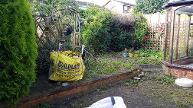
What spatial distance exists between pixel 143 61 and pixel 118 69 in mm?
2375

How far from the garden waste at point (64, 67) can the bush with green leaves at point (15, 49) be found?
186 cm

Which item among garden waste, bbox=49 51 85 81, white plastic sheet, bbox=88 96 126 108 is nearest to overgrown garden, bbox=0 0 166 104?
garden waste, bbox=49 51 85 81

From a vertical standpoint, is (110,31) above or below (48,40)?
above

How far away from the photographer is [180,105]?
20.0 ft

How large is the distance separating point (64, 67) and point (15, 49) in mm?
2280

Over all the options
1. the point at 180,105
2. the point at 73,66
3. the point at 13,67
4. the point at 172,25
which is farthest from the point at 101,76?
the point at 13,67

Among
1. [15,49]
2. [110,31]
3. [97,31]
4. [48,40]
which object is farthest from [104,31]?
[15,49]

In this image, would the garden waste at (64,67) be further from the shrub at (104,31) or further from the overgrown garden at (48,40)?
the shrub at (104,31)

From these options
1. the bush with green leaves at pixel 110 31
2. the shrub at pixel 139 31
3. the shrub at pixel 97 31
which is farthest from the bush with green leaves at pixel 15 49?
the shrub at pixel 139 31

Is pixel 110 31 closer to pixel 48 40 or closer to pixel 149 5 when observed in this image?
pixel 48 40

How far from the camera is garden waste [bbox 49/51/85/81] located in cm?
645

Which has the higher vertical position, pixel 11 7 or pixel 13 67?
pixel 11 7

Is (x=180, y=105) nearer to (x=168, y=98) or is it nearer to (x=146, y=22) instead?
(x=168, y=98)

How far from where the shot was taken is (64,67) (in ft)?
21.1
